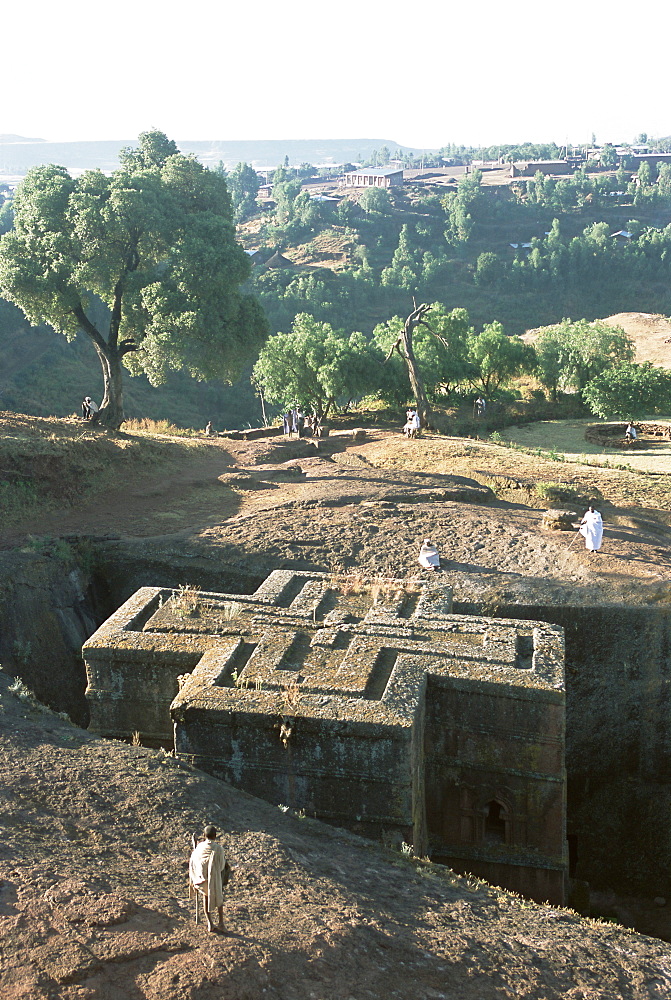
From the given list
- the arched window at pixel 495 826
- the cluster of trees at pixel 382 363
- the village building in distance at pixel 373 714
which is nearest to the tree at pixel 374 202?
the cluster of trees at pixel 382 363

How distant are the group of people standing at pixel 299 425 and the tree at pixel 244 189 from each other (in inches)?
3738

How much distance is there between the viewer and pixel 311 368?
99.7 ft

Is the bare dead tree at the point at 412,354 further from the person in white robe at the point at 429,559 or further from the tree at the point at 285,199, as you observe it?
the tree at the point at 285,199

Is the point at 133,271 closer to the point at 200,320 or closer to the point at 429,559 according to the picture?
the point at 200,320

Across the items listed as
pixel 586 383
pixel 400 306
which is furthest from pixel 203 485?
pixel 400 306

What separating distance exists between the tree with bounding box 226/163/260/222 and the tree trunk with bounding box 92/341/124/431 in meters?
99.3

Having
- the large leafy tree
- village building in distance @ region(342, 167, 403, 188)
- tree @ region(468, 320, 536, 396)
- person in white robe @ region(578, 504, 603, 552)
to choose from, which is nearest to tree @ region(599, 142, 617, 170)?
village building in distance @ region(342, 167, 403, 188)

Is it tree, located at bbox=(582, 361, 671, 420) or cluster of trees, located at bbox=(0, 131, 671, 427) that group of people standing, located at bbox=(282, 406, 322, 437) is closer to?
cluster of trees, located at bbox=(0, 131, 671, 427)

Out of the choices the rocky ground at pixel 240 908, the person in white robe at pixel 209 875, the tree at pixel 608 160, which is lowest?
the rocky ground at pixel 240 908

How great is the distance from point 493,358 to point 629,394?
5859mm

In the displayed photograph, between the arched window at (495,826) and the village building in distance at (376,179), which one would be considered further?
the village building in distance at (376,179)

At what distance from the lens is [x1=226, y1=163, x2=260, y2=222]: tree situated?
11976cm

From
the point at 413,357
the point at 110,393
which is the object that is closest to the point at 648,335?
the point at 413,357

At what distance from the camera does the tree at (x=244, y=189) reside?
120 m
